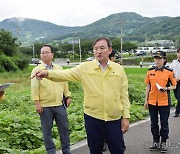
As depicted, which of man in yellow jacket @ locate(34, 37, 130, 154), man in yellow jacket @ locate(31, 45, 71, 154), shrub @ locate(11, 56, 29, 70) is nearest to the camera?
man in yellow jacket @ locate(34, 37, 130, 154)

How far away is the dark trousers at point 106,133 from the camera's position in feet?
13.1

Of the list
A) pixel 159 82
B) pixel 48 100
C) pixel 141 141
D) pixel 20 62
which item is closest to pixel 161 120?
pixel 159 82

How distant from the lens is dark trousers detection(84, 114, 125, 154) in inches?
157

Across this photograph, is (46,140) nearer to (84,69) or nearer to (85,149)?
(85,149)

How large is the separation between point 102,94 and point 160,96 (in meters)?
2.29

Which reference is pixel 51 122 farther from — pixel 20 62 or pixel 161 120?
pixel 20 62

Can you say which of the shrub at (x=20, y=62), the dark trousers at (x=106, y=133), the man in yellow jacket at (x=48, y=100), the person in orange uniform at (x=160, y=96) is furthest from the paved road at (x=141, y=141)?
the shrub at (x=20, y=62)

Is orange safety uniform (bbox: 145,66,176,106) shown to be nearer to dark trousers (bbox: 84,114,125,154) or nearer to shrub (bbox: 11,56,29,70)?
dark trousers (bbox: 84,114,125,154)

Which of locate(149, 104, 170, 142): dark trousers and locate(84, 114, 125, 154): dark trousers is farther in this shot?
locate(149, 104, 170, 142): dark trousers

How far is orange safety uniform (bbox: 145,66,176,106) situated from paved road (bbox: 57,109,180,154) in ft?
2.82

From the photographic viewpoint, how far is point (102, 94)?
394 centimetres

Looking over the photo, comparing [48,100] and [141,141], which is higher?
[48,100]

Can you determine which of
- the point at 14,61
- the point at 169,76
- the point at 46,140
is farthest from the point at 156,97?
the point at 14,61

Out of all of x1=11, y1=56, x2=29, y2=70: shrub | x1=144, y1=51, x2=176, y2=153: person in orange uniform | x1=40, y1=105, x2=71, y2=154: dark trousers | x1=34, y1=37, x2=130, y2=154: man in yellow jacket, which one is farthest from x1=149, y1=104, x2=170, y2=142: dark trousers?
x1=11, y1=56, x2=29, y2=70: shrub
